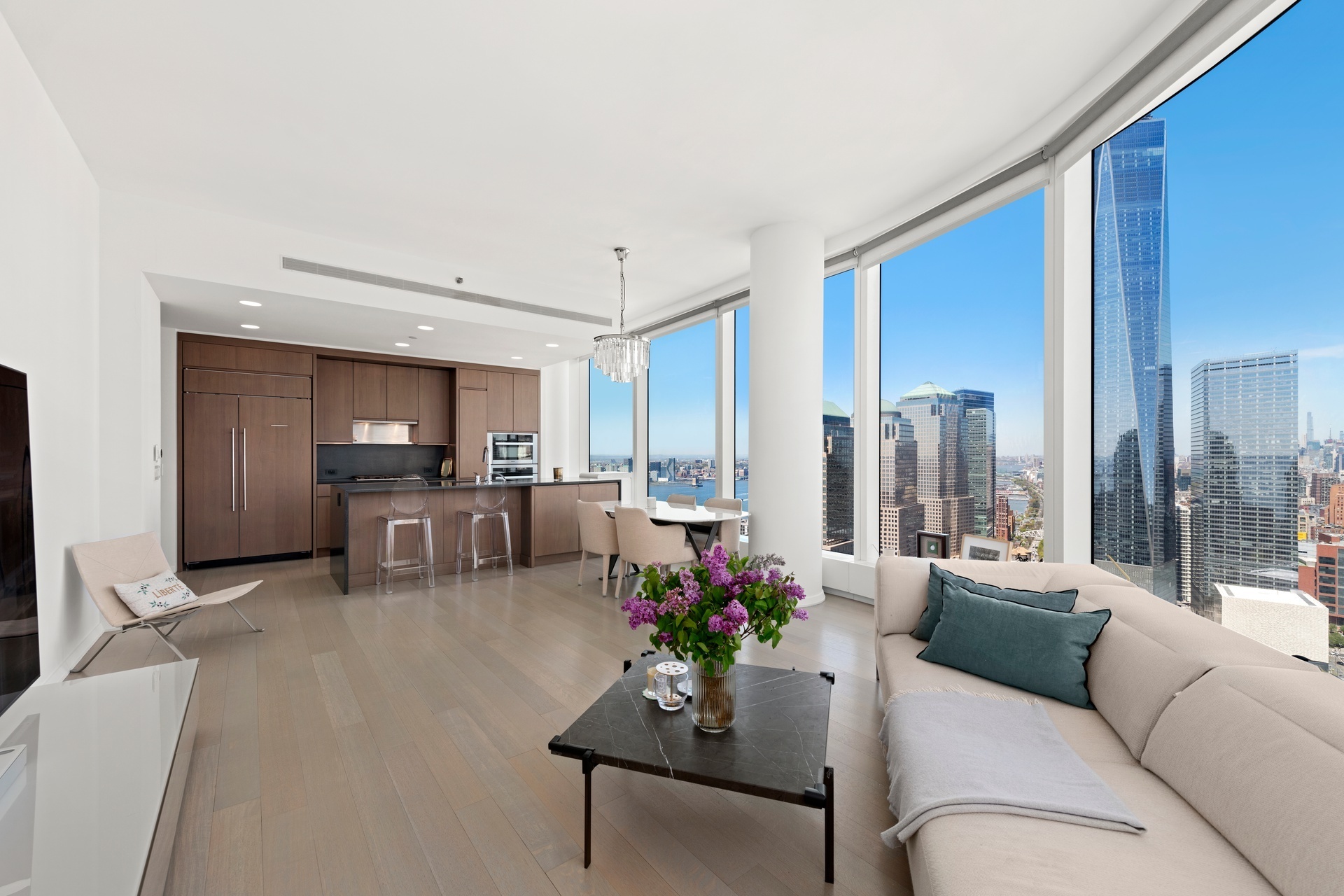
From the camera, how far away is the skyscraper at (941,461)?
413 centimetres

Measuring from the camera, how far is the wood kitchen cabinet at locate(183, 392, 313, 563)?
600 centimetres

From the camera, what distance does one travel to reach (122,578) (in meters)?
3.47

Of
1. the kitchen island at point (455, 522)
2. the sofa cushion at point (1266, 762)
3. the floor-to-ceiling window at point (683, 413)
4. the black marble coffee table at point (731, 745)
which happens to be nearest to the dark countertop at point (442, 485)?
the kitchen island at point (455, 522)

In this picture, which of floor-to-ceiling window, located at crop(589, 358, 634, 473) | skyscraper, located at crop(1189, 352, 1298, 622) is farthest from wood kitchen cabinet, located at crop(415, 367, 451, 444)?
skyscraper, located at crop(1189, 352, 1298, 622)

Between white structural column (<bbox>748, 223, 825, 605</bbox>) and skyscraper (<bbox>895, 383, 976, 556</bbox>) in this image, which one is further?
white structural column (<bbox>748, 223, 825, 605</bbox>)

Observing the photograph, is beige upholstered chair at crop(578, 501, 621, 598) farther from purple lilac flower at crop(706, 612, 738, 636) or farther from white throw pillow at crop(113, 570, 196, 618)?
purple lilac flower at crop(706, 612, 738, 636)

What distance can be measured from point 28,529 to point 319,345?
4.78 meters

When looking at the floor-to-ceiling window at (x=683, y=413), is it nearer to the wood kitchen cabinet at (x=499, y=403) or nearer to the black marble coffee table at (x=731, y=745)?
the wood kitchen cabinet at (x=499, y=403)

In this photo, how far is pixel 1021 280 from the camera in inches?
147

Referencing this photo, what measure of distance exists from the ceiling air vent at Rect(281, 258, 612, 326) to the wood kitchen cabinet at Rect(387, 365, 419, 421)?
2.56 meters

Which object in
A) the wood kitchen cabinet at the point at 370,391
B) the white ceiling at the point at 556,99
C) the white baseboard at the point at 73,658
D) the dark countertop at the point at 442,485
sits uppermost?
the white ceiling at the point at 556,99

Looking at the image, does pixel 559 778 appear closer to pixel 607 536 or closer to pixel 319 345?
pixel 607 536

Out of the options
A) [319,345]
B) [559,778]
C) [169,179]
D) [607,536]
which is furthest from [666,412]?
[559,778]

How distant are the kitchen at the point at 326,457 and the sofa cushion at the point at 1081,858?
5179 mm
